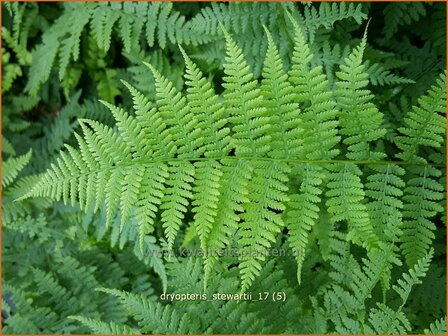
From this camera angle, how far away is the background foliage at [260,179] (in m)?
1.93

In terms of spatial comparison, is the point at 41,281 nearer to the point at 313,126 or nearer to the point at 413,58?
the point at 313,126

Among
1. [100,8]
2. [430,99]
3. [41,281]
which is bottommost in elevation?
[41,281]

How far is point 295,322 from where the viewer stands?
2.26 meters

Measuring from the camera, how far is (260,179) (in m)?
1.87

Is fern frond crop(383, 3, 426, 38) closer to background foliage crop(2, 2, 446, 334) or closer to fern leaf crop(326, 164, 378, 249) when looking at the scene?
background foliage crop(2, 2, 446, 334)

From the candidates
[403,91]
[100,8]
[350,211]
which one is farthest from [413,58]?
[100,8]

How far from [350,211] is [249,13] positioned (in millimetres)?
1099

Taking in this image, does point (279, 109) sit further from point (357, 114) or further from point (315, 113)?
point (357, 114)

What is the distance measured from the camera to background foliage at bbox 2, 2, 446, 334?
1.93 metres

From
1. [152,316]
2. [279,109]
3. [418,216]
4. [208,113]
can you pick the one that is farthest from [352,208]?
[152,316]

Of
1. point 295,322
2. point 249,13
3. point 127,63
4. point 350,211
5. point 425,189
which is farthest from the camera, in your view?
point 127,63
